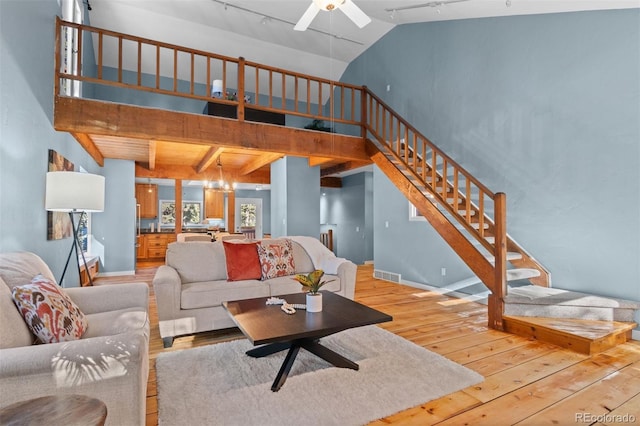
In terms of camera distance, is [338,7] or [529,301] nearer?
[338,7]

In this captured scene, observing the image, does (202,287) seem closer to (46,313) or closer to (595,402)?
(46,313)

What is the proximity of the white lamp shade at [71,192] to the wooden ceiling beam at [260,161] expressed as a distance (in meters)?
2.96

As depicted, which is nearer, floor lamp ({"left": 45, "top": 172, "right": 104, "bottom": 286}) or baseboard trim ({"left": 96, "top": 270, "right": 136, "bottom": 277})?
floor lamp ({"left": 45, "top": 172, "right": 104, "bottom": 286})

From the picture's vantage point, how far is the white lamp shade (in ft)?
9.21

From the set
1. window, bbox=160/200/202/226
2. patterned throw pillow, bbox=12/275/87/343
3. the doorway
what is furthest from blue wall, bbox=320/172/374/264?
patterned throw pillow, bbox=12/275/87/343

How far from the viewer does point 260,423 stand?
181cm

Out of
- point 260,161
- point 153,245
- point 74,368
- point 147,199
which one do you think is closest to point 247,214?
point 147,199

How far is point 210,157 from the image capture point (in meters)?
5.80

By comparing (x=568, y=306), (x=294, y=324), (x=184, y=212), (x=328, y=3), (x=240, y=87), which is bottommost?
(x=568, y=306)

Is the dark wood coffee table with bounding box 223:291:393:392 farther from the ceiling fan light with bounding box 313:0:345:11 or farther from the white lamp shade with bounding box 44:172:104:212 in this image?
the ceiling fan light with bounding box 313:0:345:11

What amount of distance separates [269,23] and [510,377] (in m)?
6.39

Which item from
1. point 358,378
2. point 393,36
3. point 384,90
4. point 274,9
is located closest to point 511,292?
point 358,378

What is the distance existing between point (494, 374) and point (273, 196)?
19.2ft

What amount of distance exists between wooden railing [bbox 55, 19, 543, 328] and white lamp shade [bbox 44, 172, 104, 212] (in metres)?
1.46
